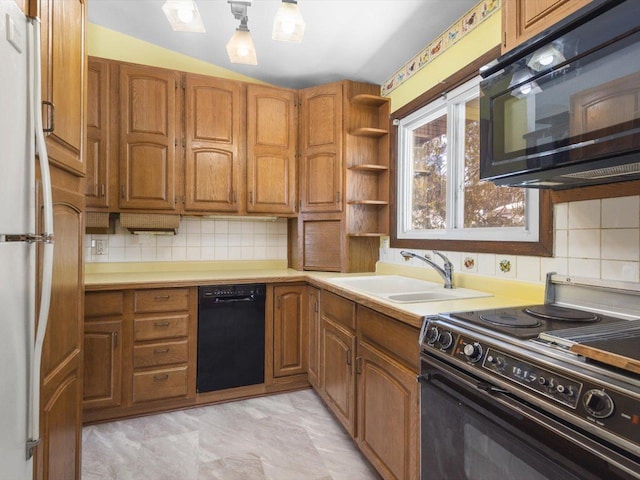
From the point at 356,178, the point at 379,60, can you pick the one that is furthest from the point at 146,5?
the point at 356,178

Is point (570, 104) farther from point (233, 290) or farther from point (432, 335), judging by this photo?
point (233, 290)

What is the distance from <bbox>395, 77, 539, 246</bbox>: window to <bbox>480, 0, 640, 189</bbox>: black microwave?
1.39 ft

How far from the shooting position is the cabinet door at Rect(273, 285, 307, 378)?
2516mm

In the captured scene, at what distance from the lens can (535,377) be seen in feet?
2.72

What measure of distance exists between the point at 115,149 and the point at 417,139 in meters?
2.13

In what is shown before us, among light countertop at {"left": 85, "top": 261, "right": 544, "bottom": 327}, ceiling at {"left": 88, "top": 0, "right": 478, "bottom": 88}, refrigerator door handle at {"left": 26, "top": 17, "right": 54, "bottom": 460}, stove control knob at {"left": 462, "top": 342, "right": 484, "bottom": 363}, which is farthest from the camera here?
ceiling at {"left": 88, "top": 0, "right": 478, "bottom": 88}

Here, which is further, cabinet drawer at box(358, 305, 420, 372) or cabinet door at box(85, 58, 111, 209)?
cabinet door at box(85, 58, 111, 209)

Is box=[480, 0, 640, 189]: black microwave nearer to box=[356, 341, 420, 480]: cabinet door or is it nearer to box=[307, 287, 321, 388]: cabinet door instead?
box=[356, 341, 420, 480]: cabinet door

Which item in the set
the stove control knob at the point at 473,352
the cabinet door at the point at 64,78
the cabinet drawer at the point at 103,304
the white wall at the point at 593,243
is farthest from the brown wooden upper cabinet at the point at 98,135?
the white wall at the point at 593,243

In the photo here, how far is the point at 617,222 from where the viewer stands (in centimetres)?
121

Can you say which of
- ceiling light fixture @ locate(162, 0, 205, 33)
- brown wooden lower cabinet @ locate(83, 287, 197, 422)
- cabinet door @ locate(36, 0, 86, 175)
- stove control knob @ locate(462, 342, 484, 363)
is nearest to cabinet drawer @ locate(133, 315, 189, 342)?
brown wooden lower cabinet @ locate(83, 287, 197, 422)

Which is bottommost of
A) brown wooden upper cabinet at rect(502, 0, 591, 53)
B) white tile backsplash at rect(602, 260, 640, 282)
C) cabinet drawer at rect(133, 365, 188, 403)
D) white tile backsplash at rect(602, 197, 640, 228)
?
cabinet drawer at rect(133, 365, 188, 403)

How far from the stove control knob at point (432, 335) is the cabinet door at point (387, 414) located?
19 cm

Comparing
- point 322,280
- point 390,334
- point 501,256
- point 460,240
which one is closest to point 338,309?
point 322,280
